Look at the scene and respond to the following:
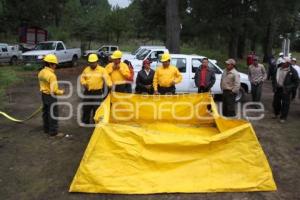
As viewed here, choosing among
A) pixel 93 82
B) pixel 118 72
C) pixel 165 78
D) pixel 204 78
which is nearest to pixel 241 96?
pixel 204 78

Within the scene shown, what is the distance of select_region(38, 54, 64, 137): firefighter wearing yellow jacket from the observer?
10.4 meters

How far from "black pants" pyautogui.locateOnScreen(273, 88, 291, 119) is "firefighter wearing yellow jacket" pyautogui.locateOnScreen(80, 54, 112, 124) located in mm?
5088

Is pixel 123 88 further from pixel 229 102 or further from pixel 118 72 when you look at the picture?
pixel 229 102

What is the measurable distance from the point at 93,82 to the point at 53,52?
18.2 metres

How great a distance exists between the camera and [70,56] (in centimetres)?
3086

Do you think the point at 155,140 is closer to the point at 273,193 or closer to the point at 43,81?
the point at 273,193

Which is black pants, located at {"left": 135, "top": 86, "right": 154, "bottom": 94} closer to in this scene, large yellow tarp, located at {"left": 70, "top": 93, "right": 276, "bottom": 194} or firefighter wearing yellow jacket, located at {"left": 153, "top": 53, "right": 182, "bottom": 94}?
firefighter wearing yellow jacket, located at {"left": 153, "top": 53, "right": 182, "bottom": 94}

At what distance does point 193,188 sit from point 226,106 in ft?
16.7

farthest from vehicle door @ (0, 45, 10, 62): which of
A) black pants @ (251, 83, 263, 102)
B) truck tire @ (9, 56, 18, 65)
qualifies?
black pants @ (251, 83, 263, 102)

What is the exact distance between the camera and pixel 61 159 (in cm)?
909

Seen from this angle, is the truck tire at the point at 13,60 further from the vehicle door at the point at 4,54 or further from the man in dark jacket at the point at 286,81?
the man in dark jacket at the point at 286,81

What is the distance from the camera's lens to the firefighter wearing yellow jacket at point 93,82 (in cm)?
1081

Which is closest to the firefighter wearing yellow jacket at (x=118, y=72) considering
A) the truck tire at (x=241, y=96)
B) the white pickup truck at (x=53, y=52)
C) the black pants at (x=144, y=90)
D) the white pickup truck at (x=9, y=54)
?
the black pants at (x=144, y=90)

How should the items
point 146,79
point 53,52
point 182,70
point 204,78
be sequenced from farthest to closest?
point 53,52 < point 182,70 < point 204,78 < point 146,79
